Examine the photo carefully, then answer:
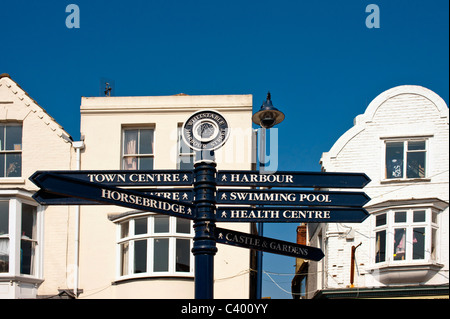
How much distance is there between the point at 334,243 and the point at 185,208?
1243 centimetres

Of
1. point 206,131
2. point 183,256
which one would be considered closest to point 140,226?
point 183,256

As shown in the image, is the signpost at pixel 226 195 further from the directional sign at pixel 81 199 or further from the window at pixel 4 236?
the window at pixel 4 236

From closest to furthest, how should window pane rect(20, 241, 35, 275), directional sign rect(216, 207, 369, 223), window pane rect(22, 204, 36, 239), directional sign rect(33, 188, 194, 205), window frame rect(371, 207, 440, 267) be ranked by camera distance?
directional sign rect(33, 188, 194, 205) < directional sign rect(216, 207, 369, 223) < window pane rect(20, 241, 35, 275) < window pane rect(22, 204, 36, 239) < window frame rect(371, 207, 440, 267)

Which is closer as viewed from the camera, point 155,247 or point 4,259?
point 4,259

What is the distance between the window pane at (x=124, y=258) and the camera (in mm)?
17750

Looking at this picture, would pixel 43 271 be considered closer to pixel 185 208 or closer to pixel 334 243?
pixel 334 243

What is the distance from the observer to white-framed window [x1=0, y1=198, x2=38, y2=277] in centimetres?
1716

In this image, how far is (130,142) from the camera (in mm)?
19188

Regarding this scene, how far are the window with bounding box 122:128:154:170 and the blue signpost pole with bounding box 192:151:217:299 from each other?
404 inches

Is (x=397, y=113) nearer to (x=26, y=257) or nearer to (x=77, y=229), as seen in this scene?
(x=77, y=229)

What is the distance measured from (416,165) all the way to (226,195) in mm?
12148

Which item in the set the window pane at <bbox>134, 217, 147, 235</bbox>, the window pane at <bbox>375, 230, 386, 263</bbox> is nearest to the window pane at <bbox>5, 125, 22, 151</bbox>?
the window pane at <bbox>134, 217, 147, 235</bbox>

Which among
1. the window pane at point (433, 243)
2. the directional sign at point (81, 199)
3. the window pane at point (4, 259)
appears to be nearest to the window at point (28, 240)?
the window pane at point (4, 259)

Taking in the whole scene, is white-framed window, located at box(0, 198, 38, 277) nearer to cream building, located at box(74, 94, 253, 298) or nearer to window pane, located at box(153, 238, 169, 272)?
cream building, located at box(74, 94, 253, 298)
